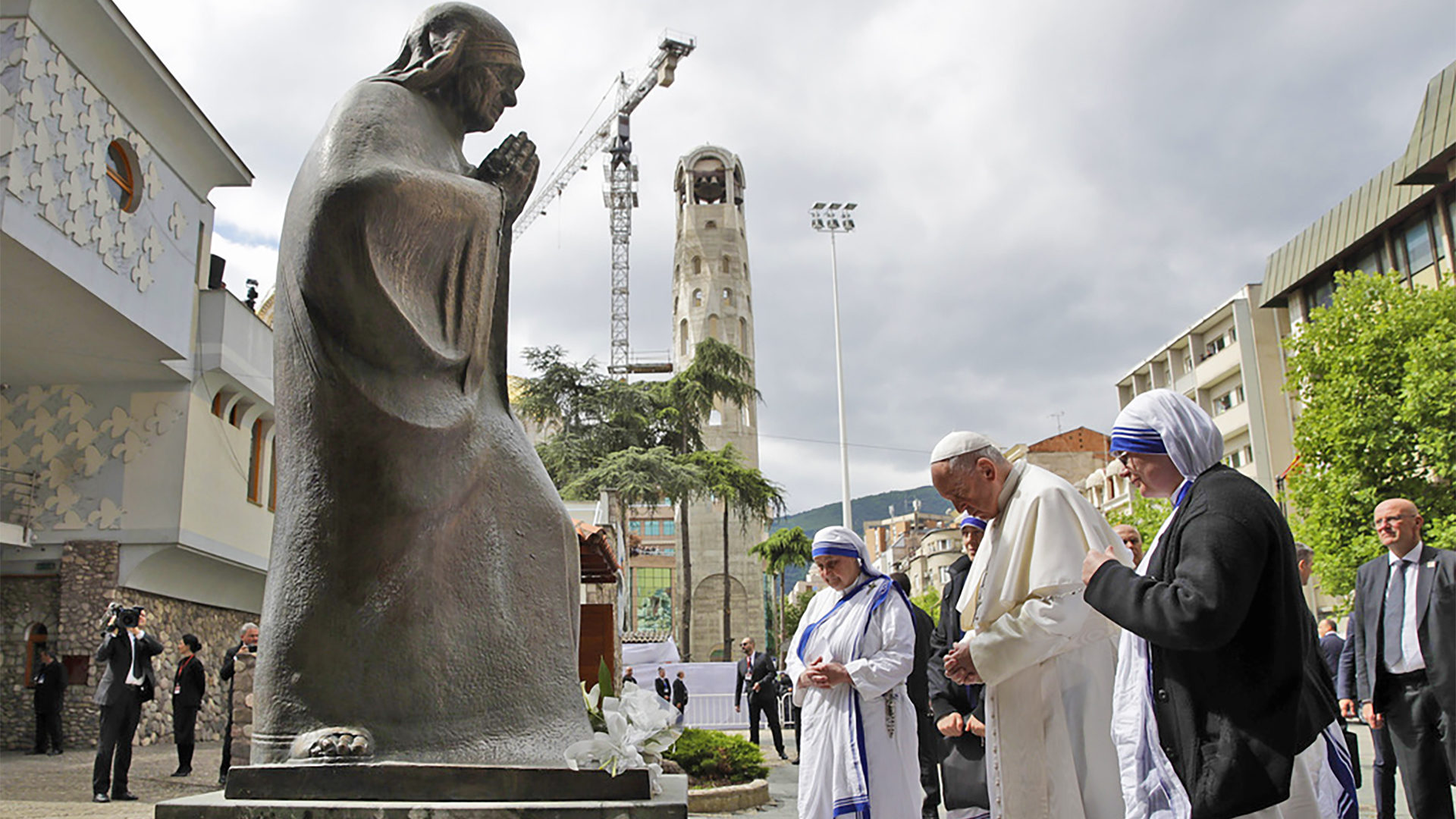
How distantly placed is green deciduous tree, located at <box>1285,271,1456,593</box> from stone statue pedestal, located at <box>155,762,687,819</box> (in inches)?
738

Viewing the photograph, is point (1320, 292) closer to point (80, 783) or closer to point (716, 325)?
point (716, 325)

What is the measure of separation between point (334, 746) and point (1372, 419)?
1989cm

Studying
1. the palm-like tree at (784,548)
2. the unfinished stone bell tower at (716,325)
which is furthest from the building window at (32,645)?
the unfinished stone bell tower at (716,325)

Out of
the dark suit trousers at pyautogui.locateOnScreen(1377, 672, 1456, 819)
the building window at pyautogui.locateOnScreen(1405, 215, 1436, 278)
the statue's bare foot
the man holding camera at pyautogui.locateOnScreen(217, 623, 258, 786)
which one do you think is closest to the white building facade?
the man holding camera at pyautogui.locateOnScreen(217, 623, 258, 786)

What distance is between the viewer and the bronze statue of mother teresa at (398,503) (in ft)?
11.0

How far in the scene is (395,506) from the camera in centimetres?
346

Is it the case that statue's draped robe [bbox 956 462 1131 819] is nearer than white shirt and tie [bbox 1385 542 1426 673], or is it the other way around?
statue's draped robe [bbox 956 462 1131 819]

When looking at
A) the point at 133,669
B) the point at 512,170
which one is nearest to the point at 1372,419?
the point at 512,170

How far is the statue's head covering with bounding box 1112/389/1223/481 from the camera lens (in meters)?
2.96

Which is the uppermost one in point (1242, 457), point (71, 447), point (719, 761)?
point (1242, 457)

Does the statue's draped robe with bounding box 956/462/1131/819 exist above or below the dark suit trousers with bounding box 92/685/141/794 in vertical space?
above

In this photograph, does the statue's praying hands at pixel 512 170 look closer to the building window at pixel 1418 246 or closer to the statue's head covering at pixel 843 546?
the statue's head covering at pixel 843 546

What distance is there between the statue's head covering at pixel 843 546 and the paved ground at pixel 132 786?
171 inches

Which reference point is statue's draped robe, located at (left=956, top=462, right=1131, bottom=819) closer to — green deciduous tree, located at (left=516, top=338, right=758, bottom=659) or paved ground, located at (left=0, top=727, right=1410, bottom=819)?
paved ground, located at (left=0, top=727, right=1410, bottom=819)
